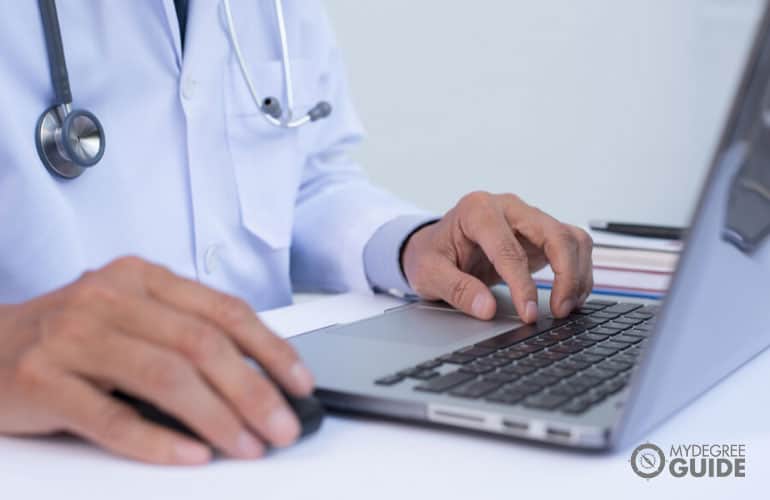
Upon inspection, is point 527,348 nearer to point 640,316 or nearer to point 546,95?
point 640,316

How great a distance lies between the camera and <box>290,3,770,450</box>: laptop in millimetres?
429

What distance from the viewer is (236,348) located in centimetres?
50

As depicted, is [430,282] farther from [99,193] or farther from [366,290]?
[99,193]

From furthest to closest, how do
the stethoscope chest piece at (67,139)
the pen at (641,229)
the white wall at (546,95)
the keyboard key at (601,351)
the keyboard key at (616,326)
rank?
the white wall at (546,95) → the pen at (641,229) → the stethoscope chest piece at (67,139) → the keyboard key at (616,326) → the keyboard key at (601,351)

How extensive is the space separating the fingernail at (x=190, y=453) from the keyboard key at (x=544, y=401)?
17 centimetres

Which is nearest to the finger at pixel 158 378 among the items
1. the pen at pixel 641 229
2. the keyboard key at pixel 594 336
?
the keyboard key at pixel 594 336

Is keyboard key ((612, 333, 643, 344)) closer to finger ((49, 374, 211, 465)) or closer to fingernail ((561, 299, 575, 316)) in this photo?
fingernail ((561, 299, 575, 316))

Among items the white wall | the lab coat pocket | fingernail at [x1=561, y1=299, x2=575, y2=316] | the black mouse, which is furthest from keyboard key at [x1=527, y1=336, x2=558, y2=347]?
the white wall

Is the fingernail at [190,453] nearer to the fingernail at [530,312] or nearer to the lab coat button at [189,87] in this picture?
the fingernail at [530,312]

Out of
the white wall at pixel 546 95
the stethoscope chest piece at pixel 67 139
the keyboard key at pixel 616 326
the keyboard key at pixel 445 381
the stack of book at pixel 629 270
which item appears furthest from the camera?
the white wall at pixel 546 95

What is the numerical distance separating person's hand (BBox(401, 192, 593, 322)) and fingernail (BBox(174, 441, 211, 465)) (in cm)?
38

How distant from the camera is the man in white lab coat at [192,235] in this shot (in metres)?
0.49

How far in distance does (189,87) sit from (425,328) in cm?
42

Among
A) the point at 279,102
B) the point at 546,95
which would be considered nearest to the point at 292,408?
the point at 279,102
